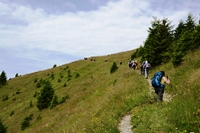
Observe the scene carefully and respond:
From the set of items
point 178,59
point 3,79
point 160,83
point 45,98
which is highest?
point 178,59

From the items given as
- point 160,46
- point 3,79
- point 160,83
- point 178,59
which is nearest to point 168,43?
point 160,46

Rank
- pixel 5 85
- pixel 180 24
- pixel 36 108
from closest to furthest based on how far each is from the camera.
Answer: pixel 180 24
pixel 36 108
pixel 5 85

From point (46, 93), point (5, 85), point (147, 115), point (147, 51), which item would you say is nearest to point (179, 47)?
point (147, 51)

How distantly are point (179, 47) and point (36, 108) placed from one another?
26834 millimetres

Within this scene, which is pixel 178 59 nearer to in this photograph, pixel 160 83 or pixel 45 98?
pixel 160 83

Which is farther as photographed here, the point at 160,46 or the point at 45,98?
the point at 45,98

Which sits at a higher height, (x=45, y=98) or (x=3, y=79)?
(x=3, y=79)

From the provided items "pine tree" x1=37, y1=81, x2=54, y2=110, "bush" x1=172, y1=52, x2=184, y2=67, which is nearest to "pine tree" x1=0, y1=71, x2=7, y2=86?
"pine tree" x1=37, y1=81, x2=54, y2=110

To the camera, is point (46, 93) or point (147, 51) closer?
point (147, 51)

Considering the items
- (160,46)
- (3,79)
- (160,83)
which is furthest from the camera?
(3,79)

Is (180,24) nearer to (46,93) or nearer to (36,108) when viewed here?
(46,93)

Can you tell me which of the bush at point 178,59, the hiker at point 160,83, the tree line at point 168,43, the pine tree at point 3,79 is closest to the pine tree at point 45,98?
the tree line at point 168,43

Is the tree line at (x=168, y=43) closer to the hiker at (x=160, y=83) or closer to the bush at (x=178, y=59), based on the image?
the bush at (x=178, y=59)

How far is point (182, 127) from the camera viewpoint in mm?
7266
